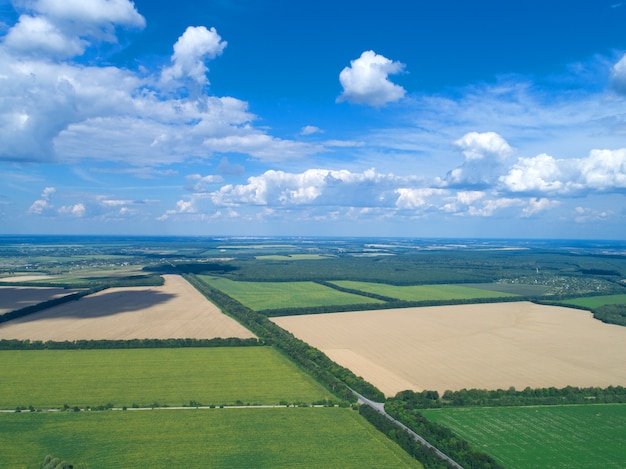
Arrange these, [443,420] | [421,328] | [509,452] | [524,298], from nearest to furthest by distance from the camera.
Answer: [509,452]
[443,420]
[421,328]
[524,298]

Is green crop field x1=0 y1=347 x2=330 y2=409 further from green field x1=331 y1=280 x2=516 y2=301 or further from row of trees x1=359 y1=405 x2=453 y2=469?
green field x1=331 y1=280 x2=516 y2=301

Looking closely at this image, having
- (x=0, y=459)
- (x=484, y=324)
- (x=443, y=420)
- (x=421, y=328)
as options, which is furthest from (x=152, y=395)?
(x=484, y=324)

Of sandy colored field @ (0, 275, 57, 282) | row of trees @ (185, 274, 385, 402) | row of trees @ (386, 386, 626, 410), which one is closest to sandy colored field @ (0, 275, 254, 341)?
row of trees @ (185, 274, 385, 402)

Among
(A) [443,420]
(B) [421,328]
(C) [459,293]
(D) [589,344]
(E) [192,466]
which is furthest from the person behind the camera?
(C) [459,293]

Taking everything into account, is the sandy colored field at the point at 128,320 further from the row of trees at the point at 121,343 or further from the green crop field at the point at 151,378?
the green crop field at the point at 151,378

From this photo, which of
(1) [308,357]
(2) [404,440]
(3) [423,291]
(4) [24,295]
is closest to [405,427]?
(2) [404,440]

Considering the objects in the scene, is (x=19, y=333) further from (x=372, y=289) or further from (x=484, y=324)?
(x=372, y=289)
